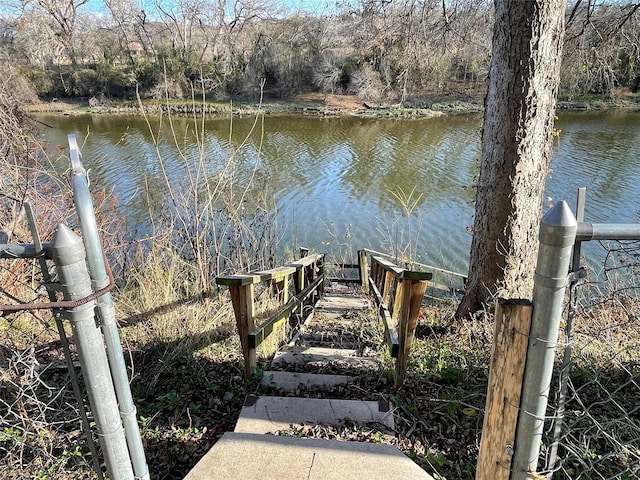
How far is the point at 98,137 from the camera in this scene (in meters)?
19.9

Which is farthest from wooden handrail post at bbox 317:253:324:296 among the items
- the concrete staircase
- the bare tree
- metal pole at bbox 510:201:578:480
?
the bare tree

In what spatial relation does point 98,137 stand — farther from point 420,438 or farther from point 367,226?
point 420,438

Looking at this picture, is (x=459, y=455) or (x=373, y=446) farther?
Result: (x=459, y=455)

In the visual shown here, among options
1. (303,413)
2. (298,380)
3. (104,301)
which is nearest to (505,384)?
(104,301)

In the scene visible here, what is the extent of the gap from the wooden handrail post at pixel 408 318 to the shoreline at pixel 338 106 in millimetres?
27050

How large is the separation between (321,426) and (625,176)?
14.5 metres

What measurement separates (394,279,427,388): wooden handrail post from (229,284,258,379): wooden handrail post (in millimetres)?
986

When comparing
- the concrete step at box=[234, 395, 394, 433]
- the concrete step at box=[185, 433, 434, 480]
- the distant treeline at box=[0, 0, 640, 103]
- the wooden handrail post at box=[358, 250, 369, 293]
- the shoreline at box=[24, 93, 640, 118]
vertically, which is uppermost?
the distant treeline at box=[0, 0, 640, 103]

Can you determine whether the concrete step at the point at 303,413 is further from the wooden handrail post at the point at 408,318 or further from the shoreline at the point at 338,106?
the shoreline at the point at 338,106

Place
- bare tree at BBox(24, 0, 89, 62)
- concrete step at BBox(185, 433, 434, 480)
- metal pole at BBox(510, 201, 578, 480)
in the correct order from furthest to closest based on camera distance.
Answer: bare tree at BBox(24, 0, 89, 62) → concrete step at BBox(185, 433, 434, 480) → metal pole at BBox(510, 201, 578, 480)

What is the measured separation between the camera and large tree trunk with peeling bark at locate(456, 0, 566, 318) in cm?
329

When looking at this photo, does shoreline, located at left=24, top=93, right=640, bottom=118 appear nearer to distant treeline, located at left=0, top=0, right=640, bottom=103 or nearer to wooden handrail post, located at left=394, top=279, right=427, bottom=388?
distant treeline, located at left=0, top=0, right=640, bottom=103

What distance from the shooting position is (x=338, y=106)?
3266cm

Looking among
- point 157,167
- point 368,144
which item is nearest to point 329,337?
point 157,167
